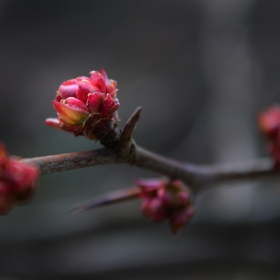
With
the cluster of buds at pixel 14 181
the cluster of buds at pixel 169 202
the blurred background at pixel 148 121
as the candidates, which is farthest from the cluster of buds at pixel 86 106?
the blurred background at pixel 148 121

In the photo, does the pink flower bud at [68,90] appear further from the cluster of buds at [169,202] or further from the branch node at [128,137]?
the cluster of buds at [169,202]

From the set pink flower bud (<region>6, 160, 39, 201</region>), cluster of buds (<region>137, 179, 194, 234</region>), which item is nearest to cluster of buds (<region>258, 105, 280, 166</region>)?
cluster of buds (<region>137, 179, 194, 234</region>)

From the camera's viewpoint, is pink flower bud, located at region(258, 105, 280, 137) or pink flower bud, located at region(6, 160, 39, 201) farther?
pink flower bud, located at region(258, 105, 280, 137)

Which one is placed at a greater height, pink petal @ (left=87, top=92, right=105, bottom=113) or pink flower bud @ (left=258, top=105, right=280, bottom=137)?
pink petal @ (left=87, top=92, right=105, bottom=113)

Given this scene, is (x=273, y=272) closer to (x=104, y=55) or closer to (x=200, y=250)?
(x=200, y=250)

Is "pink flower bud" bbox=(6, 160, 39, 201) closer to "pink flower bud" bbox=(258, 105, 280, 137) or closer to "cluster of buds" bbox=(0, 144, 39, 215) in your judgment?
"cluster of buds" bbox=(0, 144, 39, 215)

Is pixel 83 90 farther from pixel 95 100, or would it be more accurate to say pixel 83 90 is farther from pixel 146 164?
pixel 146 164
